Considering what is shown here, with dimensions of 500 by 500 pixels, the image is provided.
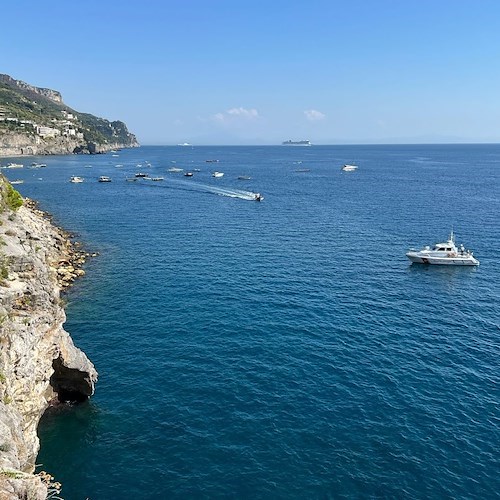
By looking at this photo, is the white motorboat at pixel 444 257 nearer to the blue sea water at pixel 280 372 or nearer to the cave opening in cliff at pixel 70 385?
the blue sea water at pixel 280 372

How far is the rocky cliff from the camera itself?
28.4 metres

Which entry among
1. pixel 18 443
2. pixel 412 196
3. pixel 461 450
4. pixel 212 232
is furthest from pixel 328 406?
pixel 412 196

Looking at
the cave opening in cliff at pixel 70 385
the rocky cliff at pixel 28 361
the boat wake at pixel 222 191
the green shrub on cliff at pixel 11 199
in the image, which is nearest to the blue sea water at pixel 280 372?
the cave opening in cliff at pixel 70 385

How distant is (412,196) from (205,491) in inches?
6069

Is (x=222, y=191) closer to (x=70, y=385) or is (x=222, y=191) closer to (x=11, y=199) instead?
(x=11, y=199)

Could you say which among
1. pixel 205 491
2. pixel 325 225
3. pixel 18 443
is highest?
pixel 325 225

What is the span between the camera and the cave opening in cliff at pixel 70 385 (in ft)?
144

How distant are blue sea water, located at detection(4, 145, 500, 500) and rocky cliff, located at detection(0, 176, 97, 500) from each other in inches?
122

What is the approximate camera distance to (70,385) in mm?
44656

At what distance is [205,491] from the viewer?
33344 millimetres

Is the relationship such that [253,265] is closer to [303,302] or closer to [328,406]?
[303,302]

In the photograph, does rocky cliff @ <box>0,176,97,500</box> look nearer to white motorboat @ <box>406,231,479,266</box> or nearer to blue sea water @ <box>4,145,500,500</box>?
blue sea water @ <box>4,145,500,500</box>

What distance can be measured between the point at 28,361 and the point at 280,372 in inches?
975

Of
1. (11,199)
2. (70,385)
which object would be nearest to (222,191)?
(11,199)
